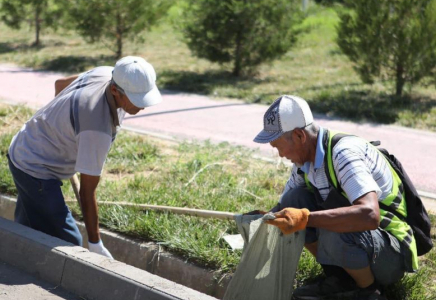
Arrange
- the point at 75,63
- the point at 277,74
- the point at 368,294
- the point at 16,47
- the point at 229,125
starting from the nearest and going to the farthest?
the point at 368,294 → the point at 229,125 → the point at 277,74 → the point at 75,63 → the point at 16,47

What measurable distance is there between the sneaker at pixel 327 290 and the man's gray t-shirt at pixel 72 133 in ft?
4.17

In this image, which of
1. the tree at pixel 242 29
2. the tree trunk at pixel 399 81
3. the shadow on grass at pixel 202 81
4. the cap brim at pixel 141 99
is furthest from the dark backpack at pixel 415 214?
the tree at pixel 242 29

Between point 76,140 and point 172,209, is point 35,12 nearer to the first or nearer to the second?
point 172,209

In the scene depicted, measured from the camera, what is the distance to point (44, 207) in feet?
14.2

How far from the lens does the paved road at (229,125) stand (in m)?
7.16

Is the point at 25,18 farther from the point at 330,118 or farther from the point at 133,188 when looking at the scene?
the point at 133,188

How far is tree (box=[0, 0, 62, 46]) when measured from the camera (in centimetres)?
1544

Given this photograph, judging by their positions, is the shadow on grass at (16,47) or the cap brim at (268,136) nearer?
the cap brim at (268,136)

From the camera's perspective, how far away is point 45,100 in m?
10.0

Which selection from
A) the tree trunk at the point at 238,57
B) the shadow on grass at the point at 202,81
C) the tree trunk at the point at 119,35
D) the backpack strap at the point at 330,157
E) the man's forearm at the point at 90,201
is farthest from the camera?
the tree trunk at the point at 119,35

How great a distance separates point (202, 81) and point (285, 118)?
7.81 meters

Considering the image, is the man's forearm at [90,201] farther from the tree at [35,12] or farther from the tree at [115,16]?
the tree at [35,12]

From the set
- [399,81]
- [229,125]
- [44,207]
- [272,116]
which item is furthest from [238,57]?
[272,116]

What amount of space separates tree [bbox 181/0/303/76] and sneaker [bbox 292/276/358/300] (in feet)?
25.4
